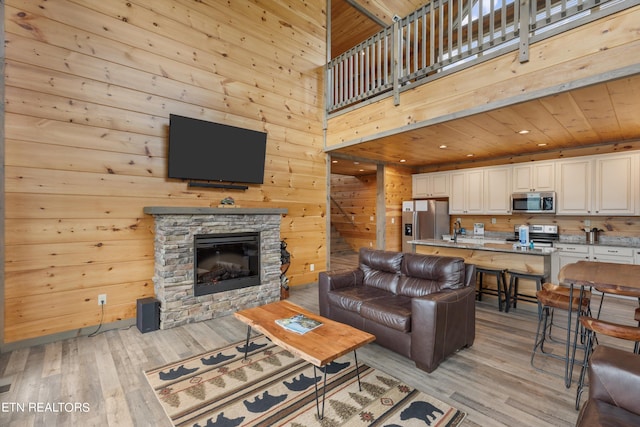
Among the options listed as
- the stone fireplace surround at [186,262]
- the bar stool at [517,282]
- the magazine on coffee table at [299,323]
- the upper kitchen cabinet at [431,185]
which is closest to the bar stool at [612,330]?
the magazine on coffee table at [299,323]

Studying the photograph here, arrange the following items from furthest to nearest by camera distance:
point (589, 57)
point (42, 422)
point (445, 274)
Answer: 1. point (445, 274)
2. point (589, 57)
3. point (42, 422)

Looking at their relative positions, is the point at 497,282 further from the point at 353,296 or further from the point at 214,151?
the point at 214,151

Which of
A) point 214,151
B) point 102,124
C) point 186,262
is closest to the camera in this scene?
point 102,124

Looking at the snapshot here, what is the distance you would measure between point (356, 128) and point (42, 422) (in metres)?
4.67

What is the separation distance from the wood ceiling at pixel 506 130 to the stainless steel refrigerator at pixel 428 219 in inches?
38.1

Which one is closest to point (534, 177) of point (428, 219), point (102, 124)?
point (428, 219)

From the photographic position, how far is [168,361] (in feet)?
9.07

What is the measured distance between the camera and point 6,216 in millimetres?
2914

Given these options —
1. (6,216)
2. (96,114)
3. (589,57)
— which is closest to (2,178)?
(6,216)

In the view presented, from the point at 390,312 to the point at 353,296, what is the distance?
0.54 m

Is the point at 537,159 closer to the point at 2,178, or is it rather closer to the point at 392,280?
the point at 392,280

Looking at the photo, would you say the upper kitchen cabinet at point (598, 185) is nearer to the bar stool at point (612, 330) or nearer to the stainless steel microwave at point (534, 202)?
the stainless steel microwave at point (534, 202)

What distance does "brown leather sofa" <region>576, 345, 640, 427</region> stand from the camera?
1.31 m

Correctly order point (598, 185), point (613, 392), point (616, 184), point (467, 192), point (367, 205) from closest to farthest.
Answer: point (613, 392) → point (616, 184) → point (598, 185) → point (467, 192) → point (367, 205)
